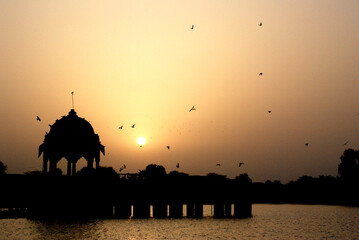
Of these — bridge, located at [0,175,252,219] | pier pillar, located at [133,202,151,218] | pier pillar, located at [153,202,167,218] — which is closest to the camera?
bridge, located at [0,175,252,219]

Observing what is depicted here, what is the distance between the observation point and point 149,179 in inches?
3054

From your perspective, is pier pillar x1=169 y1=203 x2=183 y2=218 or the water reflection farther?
pier pillar x1=169 y1=203 x2=183 y2=218

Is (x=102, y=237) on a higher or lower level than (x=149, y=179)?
lower

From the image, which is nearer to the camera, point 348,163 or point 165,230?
point 165,230

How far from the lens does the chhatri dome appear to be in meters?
72.0

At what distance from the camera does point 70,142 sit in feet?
237

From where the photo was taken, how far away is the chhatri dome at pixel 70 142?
7200 cm

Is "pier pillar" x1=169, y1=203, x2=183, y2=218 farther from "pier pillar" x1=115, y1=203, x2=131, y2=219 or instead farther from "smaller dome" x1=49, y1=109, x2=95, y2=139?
"smaller dome" x1=49, y1=109, x2=95, y2=139

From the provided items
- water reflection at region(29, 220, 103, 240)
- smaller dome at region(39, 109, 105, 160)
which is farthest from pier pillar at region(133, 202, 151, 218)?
smaller dome at region(39, 109, 105, 160)

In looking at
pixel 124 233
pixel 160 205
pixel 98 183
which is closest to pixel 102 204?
pixel 98 183

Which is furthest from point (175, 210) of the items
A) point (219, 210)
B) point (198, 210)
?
point (219, 210)

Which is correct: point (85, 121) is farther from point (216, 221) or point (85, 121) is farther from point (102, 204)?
point (216, 221)

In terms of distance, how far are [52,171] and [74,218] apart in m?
6.90

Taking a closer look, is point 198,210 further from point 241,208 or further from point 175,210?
point 241,208
